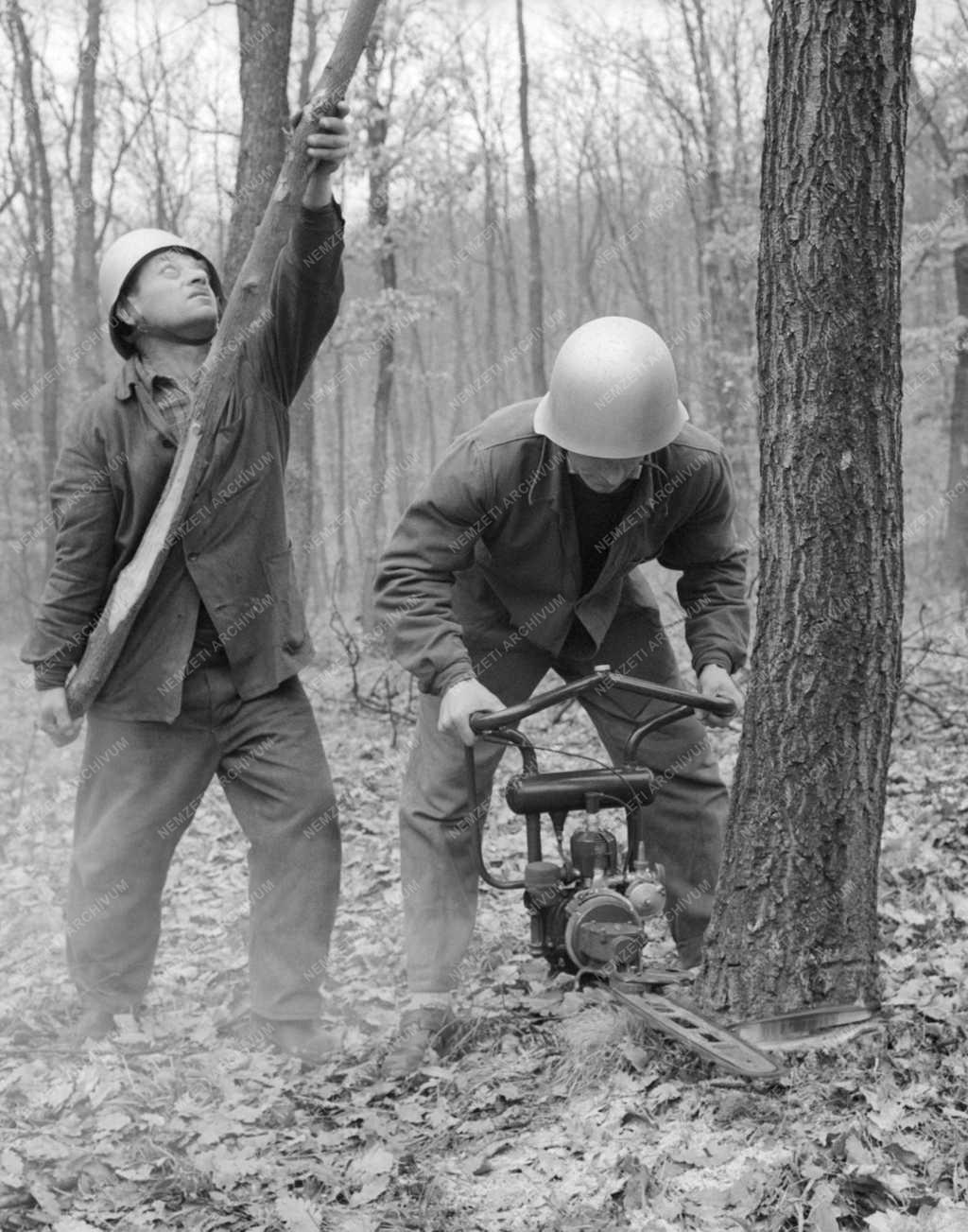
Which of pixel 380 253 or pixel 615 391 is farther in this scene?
pixel 380 253

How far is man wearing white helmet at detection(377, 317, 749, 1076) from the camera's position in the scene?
11.9ft

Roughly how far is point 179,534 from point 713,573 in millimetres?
1784

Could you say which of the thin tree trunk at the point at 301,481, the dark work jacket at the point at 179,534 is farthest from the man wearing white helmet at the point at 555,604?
the thin tree trunk at the point at 301,481

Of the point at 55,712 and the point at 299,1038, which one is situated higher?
the point at 55,712

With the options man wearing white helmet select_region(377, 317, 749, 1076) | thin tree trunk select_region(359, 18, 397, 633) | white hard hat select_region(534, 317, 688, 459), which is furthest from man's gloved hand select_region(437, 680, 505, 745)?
thin tree trunk select_region(359, 18, 397, 633)

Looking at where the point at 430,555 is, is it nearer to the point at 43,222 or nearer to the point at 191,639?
the point at 191,639

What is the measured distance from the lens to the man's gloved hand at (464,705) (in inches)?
138

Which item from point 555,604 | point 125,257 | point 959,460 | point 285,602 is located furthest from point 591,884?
point 959,460

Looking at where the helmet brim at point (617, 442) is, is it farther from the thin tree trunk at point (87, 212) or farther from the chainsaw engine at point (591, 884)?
the thin tree trunk at point (87, 212)

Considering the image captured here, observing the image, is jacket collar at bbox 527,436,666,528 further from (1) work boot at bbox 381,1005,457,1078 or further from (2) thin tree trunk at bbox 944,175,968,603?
(2) thin tree trunk at bbox 944,175,968,603

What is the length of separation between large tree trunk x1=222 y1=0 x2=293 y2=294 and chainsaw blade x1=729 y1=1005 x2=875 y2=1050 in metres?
7.11

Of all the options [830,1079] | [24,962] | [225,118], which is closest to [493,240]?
[225,118]

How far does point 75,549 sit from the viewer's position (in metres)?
3.99

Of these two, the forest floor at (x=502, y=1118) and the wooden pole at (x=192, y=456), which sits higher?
the wooden pole at (x=192, y=456)
